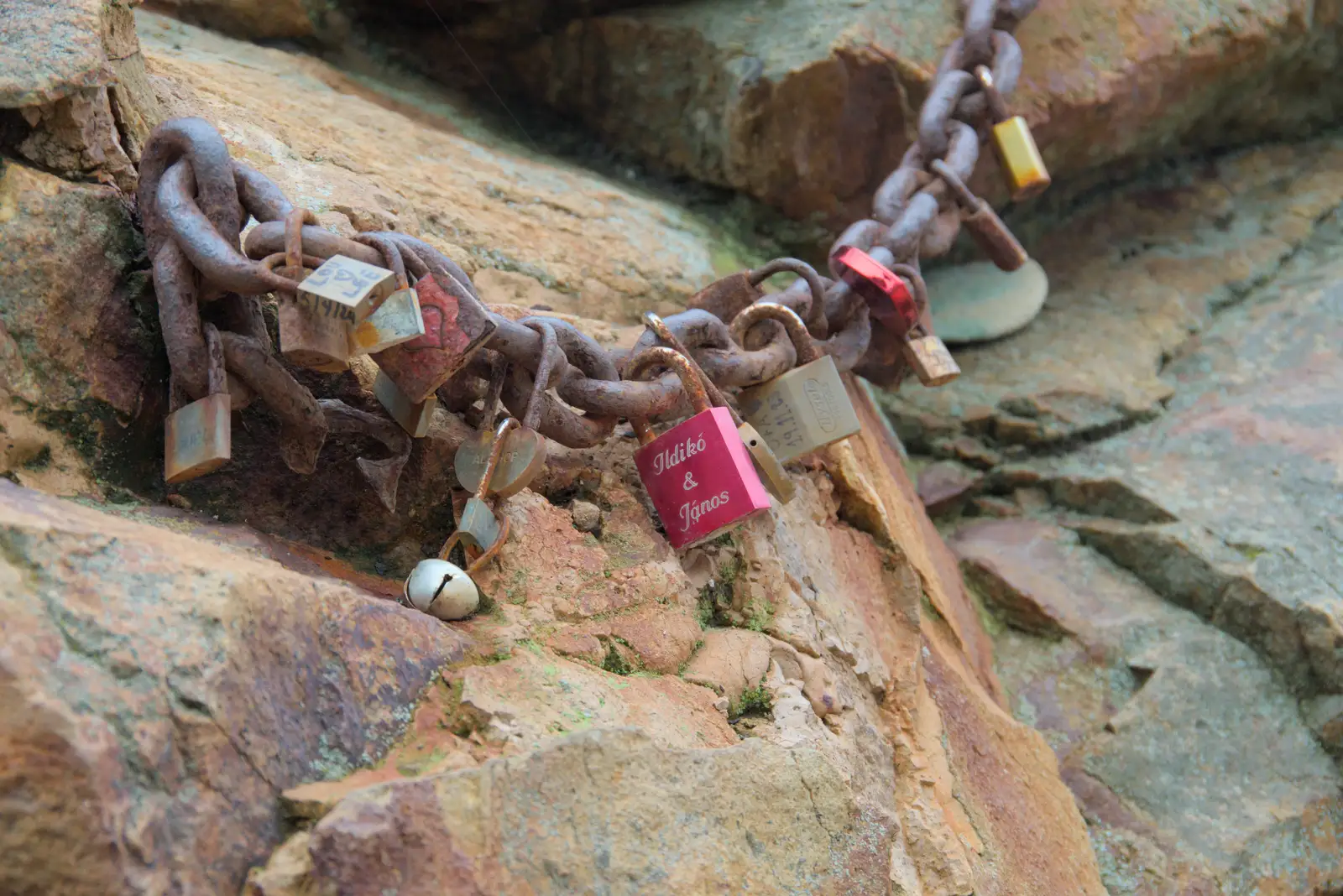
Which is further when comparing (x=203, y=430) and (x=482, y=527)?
(x=482, y=527)

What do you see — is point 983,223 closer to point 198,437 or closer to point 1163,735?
point 1163,735

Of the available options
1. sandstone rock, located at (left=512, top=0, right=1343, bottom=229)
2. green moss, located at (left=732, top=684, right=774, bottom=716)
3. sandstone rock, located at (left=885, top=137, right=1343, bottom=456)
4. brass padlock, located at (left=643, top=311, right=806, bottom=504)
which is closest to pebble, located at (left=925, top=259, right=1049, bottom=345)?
sandstone rock, located at (left=885, top=137, right=1343, bottom=456)

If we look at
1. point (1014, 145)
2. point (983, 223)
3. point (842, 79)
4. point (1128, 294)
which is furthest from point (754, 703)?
point (1128, 294)

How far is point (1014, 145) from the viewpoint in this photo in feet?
6.81

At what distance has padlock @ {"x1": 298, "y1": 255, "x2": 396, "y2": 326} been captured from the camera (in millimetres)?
968

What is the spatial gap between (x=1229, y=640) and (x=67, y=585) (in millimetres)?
1685

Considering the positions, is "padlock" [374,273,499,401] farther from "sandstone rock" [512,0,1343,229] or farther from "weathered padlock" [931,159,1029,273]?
"sandstone rock" [512,0,1343,229]

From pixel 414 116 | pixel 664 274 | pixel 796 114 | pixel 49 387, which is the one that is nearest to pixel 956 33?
pixel 796 114

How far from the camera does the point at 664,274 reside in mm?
1979

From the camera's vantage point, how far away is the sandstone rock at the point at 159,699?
0.73 meters

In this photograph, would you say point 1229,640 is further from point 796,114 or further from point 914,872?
point 796,114

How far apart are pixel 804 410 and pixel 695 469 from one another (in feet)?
0.88

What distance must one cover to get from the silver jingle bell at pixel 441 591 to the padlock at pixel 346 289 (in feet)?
0.78

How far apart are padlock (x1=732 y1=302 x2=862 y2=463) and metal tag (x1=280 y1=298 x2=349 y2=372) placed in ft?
2.09
